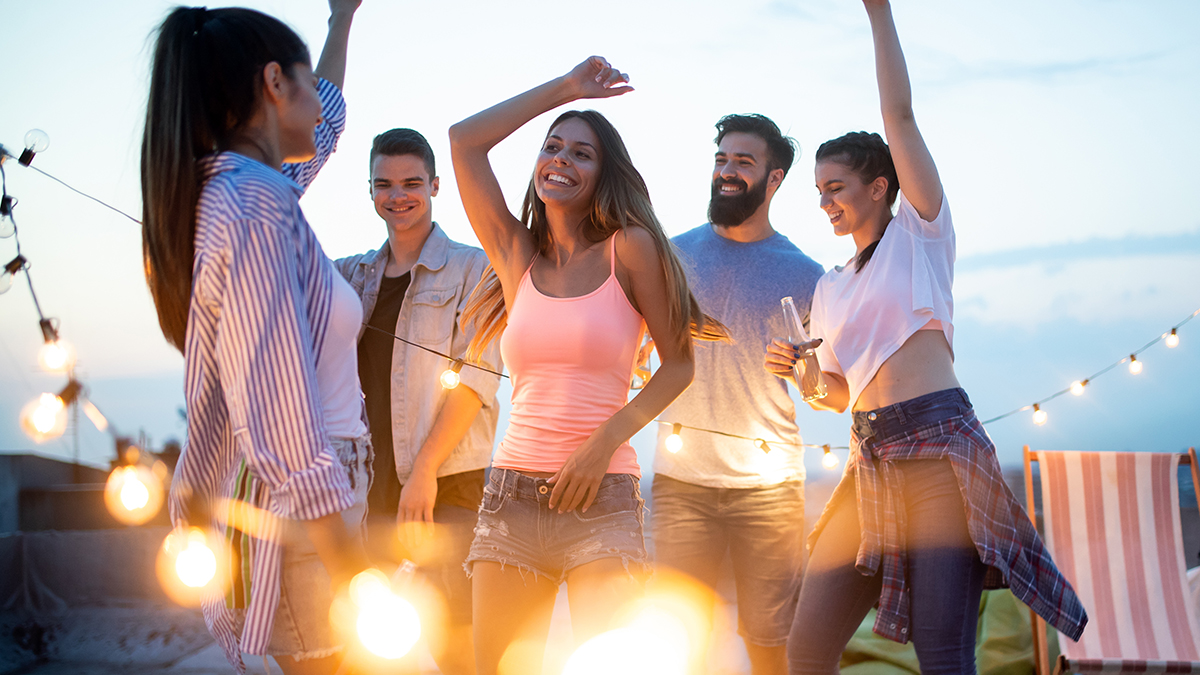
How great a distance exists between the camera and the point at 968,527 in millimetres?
2004

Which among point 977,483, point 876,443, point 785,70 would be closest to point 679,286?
point 876,443

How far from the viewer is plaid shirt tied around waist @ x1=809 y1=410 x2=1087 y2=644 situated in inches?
78.4

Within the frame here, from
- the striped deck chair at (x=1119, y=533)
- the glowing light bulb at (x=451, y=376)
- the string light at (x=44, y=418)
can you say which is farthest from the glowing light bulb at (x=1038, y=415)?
the string light at (x=44, y=418)

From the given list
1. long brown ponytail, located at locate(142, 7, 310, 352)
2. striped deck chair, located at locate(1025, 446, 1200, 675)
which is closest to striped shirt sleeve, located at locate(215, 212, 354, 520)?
long brown ponytail, located at locate(142, 7, 310, 352)

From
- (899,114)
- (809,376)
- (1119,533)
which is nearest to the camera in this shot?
(899,114)

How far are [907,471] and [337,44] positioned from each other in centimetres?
171

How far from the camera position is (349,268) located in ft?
9.44

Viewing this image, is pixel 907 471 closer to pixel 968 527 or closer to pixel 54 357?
pixel 968 527

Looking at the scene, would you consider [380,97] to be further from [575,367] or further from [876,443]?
[876,443]

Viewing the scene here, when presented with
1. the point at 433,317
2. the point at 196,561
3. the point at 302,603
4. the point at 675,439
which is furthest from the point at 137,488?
the point at 675,439

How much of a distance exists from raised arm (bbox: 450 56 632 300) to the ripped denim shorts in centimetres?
53

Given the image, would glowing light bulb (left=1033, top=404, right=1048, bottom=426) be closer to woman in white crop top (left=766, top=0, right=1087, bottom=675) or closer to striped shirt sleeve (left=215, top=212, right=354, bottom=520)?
woman in white crop top (left=766, top=0, right=1087, bottom=675)

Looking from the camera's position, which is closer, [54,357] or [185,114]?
[185,114]

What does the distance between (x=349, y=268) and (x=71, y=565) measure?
394 centimetres
